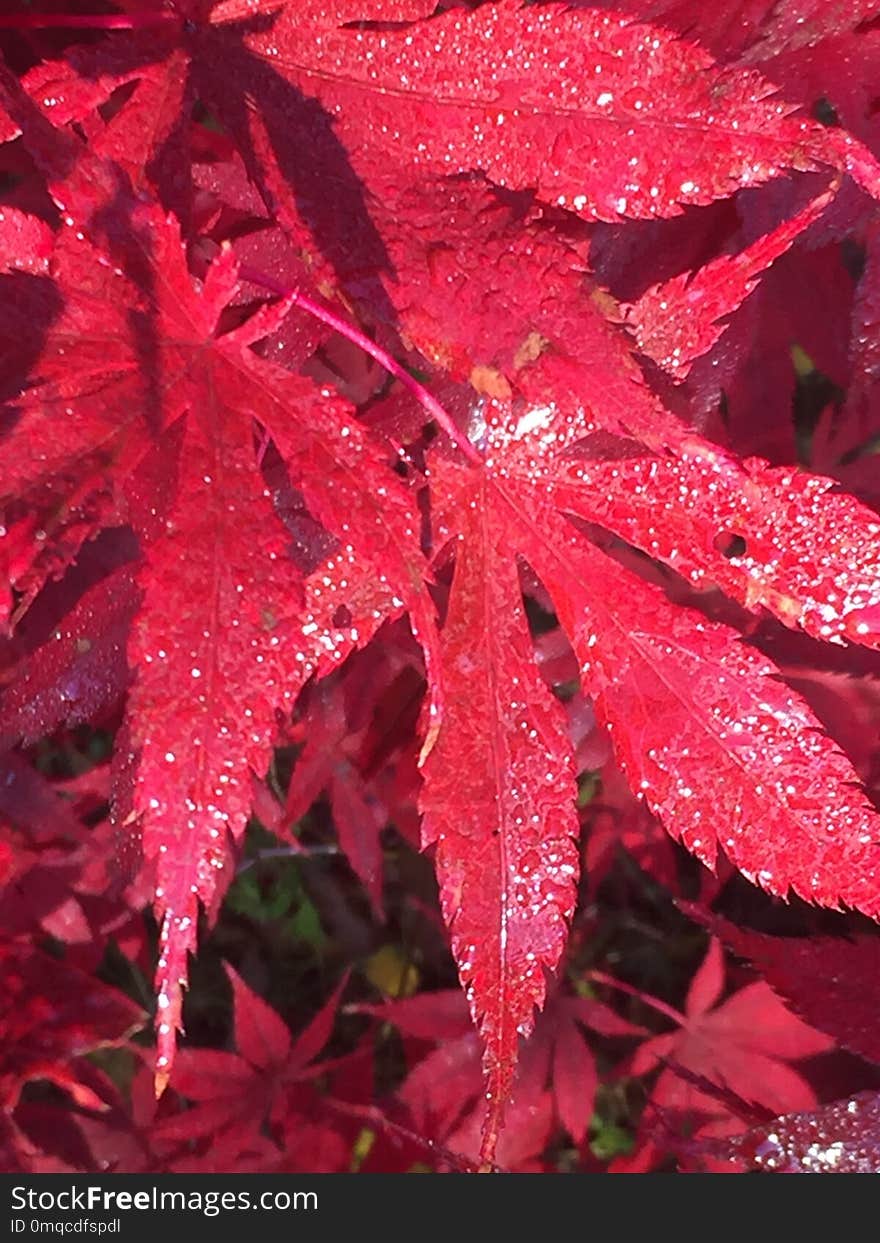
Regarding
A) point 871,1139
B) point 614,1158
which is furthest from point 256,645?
point 614,1158

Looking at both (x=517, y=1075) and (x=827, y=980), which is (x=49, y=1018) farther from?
(x=827, y=980)

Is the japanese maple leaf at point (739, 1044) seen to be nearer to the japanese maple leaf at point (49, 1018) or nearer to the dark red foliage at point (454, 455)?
the dark red foliage at point (454, 455)

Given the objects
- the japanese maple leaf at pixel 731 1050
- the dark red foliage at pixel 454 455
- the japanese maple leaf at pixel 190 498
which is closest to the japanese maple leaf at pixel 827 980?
the dark red foliage at pixel 454 455

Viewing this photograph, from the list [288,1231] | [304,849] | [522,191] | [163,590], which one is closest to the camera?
[163,590]

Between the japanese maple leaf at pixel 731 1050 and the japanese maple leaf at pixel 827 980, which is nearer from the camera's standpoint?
the japanese maple leaf at pixel 827 980

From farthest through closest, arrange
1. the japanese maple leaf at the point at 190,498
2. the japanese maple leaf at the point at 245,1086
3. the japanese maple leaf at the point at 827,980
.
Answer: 1. the japanese maple leaf at the point at 245,1086
2. the japanese maple leaf at the point at 827,980
3. the japanese maple leaf at the point at 190,498

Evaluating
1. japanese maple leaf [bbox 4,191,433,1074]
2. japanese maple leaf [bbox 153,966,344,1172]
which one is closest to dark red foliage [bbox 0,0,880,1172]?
japanese maple leaf [bbox 4,191,433,1074]

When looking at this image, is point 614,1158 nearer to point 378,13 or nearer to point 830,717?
point 830,717

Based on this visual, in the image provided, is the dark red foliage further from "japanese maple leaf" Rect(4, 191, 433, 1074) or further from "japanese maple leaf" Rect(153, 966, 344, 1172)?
"japanese maple leaf" Rect(153, 966, 344, 1172)

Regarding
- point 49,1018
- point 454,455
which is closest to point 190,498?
point 454,455
